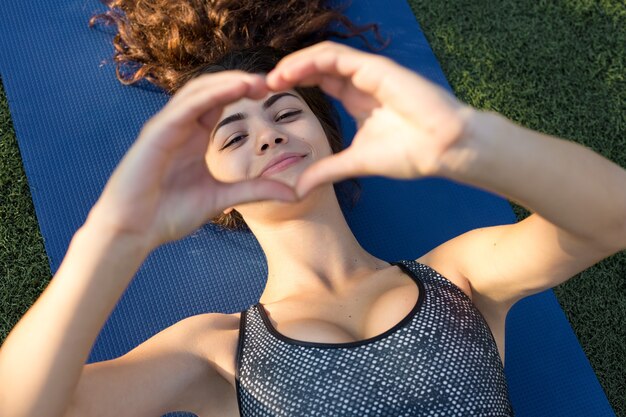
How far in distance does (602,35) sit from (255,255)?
6.48 ft

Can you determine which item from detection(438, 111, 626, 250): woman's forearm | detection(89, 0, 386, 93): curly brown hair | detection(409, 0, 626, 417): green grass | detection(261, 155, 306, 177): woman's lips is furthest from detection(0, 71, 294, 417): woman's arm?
detection(409, 0, 626, 417): green grass

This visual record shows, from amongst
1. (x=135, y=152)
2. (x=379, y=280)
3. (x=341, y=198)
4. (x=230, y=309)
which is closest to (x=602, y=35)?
(x=341, y=198)

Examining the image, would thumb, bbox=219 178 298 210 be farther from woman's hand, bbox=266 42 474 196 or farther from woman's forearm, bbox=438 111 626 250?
woman's forearm, bbox=438 111 626 250

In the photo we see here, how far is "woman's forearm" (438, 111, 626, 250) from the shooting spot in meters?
1.36

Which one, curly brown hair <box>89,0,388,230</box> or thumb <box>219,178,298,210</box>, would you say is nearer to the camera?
thumb <box>219,178,298,210</box>

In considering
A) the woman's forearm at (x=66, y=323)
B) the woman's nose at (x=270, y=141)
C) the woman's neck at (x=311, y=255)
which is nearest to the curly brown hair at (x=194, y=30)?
the woman's nose at (x=270, y=141)

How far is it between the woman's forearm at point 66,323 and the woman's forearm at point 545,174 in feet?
2.35

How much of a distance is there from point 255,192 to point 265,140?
2.10ft

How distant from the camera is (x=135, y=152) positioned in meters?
1.41

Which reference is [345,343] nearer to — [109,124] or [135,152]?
[135,152]

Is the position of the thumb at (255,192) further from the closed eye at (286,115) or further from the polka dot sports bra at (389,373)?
the closed eye at (286,115)

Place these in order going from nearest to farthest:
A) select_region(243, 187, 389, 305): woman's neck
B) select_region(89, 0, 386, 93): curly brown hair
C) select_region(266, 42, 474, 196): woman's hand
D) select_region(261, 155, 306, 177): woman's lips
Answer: select_region(266, 42, 474, 196): woman's hand, select_region(261, 155, 306, 177): woman's lips, select_region(243, 187, 389, 305): woman's neck, select_region(89, 0, 386, 93): curly brown hair

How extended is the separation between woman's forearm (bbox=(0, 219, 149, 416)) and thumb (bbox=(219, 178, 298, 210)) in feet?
0.70

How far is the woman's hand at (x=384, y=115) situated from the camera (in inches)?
51.5
